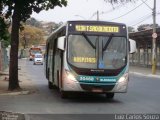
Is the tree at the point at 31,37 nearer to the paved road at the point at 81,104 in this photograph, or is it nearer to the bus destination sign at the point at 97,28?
the paved road at the point at 81,104

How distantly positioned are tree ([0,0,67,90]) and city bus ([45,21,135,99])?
18.6ft

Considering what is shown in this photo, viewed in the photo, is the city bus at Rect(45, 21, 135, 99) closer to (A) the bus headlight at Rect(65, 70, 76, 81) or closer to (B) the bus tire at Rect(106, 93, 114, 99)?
(A) the bus headlight at Rect(65, 70, 76, 81)

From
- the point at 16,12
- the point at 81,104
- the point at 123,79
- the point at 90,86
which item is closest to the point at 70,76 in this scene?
the point at 90,86

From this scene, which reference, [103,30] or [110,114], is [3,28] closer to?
[103,30]

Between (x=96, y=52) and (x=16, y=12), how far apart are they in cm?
686

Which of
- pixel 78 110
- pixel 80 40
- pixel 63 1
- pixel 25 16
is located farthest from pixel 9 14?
pixel 78 110

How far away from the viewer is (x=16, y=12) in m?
24.2

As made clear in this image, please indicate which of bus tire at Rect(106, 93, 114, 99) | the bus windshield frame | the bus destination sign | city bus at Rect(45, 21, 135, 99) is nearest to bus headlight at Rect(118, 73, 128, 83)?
city bus at Rect(45, 21, 135, 99)

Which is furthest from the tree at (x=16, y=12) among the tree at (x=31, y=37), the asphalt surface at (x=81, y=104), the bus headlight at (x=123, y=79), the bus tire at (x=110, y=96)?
the tree at (x=31, y=37)

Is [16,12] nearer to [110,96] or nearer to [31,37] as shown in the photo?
[110,96]

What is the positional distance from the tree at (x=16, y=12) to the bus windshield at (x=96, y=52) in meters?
6.15

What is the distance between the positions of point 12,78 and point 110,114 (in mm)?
10343

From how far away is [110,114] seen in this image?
1486cm

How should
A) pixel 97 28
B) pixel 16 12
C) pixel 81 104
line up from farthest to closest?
pixel 16 12 < pixel 97 28 < pixel 81 104
